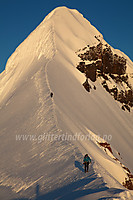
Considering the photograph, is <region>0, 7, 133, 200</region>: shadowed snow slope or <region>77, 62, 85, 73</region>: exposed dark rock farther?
<region>77, 62, 85, 73</region>: exposed dark rock

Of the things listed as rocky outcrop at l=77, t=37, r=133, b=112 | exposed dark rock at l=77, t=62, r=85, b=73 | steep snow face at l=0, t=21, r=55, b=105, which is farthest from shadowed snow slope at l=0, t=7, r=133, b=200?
rocky outcrop at l=77, t=37, r=133, b=112

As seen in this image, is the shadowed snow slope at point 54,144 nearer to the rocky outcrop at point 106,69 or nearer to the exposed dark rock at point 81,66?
the exposed dark rock at point 81,66

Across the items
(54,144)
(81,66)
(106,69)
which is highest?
(106,69)

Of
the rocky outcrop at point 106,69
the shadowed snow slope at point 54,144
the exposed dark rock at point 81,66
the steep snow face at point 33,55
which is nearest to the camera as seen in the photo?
the shadowed snow slope at point 54,144

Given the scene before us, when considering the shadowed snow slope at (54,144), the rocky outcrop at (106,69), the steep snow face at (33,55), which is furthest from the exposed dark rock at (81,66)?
the steep snow face at (33,55)

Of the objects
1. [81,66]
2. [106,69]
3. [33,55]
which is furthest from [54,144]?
[106,69]

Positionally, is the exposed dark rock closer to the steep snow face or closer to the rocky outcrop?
the rocky outcrop

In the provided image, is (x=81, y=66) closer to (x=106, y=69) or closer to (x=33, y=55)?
(x=33, y=55)

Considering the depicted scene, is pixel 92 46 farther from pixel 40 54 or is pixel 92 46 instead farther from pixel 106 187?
pixel 106 187

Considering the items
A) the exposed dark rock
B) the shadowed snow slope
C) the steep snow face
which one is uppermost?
the steep snow face

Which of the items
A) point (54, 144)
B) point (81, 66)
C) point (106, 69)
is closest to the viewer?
point (54, 144)

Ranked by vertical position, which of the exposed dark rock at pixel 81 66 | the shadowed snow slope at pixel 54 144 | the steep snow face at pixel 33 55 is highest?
the steep snow face at pixel 33 55

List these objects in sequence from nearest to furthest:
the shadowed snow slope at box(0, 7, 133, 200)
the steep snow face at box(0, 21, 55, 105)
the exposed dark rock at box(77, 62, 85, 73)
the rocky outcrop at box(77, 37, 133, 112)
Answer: the shadowed snow slope at box(0, 7, 133, 200), the steep snow face at box(0, 21, 55, 105), the exposed dark rock at box(77, 62, 85, 73), the rocky outcrop at box(77, 37, 133, 112)

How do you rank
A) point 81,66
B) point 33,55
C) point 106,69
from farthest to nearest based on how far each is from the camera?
point 106,69, point 81,66, point 33,55
